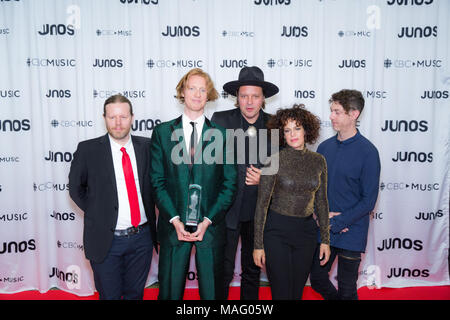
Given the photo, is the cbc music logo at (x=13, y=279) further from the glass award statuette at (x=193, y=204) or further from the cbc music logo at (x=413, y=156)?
the cbc music logo at (x=413, y=156)

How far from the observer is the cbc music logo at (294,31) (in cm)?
335

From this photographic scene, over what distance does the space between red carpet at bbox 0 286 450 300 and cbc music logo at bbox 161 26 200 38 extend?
2.77 m

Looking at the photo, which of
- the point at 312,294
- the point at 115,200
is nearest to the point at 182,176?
the point at 115,200

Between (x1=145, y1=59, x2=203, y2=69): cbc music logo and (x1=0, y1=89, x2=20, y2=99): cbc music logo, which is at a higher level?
(x1=145, y1=59, x2=203, y2=69): cbc music logo

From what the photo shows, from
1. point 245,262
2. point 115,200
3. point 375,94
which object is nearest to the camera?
point 115,200

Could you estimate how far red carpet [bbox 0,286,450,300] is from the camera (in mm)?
3193

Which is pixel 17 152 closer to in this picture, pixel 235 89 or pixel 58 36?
pixel 58 36

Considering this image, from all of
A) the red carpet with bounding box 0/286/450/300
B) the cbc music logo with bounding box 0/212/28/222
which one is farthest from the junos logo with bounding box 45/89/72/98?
the red carpet with bounding box 0/286/450/300

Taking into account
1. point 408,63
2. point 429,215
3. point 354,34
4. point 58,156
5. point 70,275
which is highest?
point 354,34

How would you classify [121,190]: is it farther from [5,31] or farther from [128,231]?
[5,31]

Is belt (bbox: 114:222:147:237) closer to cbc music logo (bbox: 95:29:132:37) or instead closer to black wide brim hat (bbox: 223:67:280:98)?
black wide brim hat (bbox: 223:67:280:98)

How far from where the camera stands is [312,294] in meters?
3.19

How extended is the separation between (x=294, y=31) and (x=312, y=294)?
2.80 metres

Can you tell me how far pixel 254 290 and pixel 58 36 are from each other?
3.21m
